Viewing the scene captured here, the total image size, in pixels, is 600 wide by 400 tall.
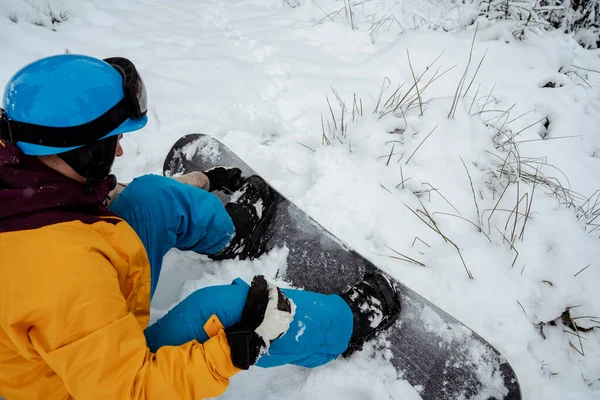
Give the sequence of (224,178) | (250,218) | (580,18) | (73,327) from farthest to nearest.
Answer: (580,18) → (224,178) → (250,218) → (73,327)

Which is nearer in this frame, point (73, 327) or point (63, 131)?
point (73, 327)

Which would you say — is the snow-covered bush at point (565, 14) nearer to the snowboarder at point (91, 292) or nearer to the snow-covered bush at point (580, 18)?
the snow-covered bush at point (580, 18)

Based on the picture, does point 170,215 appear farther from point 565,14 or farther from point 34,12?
point 565,14

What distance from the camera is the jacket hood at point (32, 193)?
84 cm

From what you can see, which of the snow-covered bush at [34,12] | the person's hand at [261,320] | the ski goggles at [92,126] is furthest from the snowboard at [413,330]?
→ the snow-covered bush at [34,12]

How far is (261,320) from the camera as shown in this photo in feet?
3.67

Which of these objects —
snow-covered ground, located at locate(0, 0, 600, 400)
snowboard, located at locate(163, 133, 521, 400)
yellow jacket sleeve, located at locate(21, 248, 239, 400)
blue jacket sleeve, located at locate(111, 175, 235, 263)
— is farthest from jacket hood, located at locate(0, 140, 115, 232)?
snowboard, located at locate(163, 133, 521, 400)

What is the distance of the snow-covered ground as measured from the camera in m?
1.48

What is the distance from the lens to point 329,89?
271cm

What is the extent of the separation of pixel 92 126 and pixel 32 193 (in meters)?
0.22

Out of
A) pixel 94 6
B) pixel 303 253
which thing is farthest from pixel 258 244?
pixel 94 6

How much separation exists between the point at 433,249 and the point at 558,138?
1134 mm

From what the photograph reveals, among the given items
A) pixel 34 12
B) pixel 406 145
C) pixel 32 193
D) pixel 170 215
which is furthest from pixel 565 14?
pixel 34 12

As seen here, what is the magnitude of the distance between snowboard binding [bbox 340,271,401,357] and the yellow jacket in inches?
24.4
